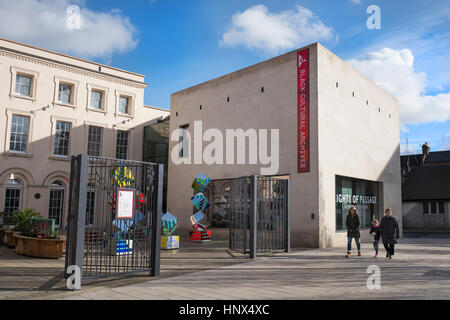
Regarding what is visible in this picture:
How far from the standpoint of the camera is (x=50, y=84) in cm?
2233

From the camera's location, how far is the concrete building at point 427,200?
1414 inches

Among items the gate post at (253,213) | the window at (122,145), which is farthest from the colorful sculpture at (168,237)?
the window at (122,145)

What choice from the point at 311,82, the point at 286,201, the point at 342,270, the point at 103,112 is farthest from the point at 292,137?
the point at 103,112

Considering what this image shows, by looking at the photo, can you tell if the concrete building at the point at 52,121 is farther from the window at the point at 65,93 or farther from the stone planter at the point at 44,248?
the stone planter at the point at 44,248

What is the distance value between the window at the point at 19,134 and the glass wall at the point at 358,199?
56.2 feet

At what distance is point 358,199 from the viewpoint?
18438mm

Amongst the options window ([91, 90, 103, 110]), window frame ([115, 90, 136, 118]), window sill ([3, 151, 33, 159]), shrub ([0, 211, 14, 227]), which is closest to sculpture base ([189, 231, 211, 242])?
shrub ([0, 211, 14, 227])

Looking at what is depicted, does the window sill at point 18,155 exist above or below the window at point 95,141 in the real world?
below

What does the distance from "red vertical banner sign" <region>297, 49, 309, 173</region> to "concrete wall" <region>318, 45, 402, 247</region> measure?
0.57m

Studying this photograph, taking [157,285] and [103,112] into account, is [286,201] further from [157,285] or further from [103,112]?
[103,112]

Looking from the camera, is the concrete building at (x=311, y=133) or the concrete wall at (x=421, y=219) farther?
the concrete wall at (x=421, y=219)

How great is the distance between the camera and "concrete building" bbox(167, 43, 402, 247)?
51.6ft

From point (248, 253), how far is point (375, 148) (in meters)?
10.7

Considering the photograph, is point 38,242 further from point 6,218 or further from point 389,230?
point 389,230
